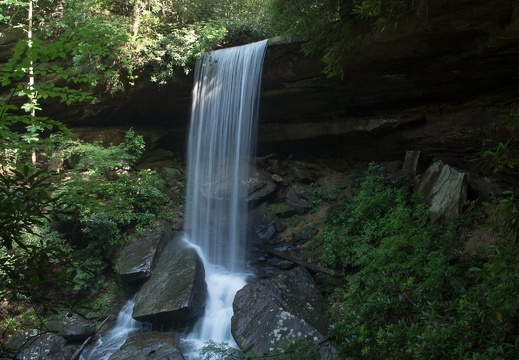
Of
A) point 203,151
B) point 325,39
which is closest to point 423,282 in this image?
point 325,39

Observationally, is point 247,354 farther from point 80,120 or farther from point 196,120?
point 80,120

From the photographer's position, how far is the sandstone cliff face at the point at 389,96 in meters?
5.66

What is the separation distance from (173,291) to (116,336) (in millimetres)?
1301

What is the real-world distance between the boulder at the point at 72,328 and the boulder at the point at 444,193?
6.00 meters

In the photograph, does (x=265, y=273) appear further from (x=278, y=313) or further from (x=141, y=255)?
(x=141, y=255)

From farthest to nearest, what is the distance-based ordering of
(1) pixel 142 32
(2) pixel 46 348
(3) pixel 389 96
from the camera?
1. (1) pixel 142 32
2. (3) pixel 389 96
3. (2) pixel 46 348

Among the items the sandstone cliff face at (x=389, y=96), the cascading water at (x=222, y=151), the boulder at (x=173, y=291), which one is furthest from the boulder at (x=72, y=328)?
the sandstone cliff face at (x=389, y=96)

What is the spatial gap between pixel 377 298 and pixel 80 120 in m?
10.1

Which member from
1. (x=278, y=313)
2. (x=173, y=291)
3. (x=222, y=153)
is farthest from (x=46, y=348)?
(x=222, y=153)

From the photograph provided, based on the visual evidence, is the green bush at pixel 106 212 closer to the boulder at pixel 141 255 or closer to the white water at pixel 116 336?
the boulder at pixel 141 255

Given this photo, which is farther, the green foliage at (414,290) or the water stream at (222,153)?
the water stream at (222,153)

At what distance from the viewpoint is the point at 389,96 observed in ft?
28.0

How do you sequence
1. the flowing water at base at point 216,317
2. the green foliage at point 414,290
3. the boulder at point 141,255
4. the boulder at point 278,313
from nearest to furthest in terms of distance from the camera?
the green foliage at point 414,290, the boulder at point 278,313, the flowing water at base at point 216,317, the boulder at point 141,255

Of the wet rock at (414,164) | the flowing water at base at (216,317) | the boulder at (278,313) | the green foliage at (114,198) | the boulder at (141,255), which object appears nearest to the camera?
the boulder at (278,313)
